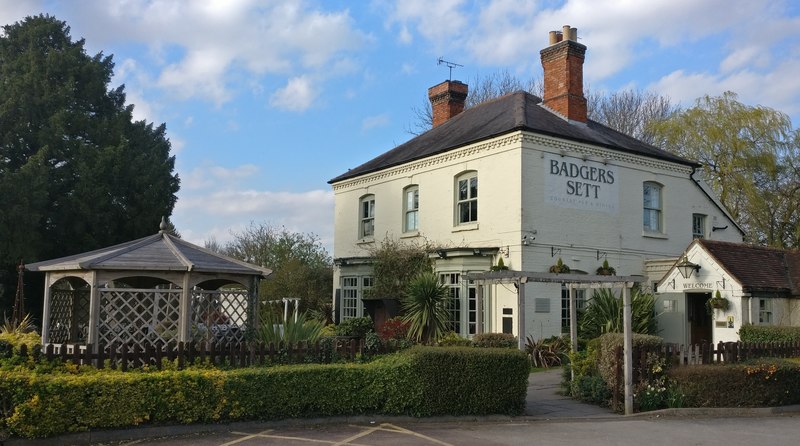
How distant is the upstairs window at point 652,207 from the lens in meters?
23.7

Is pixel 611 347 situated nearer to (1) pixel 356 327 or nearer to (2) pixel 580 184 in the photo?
(2) pixel 580 184

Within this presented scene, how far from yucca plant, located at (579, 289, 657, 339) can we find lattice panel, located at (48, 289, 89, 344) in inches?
494

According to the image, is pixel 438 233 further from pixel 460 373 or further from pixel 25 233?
pixel 25 233

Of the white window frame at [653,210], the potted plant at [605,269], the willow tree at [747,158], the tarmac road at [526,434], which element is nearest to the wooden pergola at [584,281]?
the tarmac road at [526,434]

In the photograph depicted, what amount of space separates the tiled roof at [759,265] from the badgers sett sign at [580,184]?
3633 millimetres

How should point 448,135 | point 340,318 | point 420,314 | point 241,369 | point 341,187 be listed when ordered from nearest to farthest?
1. point 241,369
2. point 420,314
3. point 448,135
4. point 340,318
5. point 341,187

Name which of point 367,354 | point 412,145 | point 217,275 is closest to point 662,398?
point 367,354

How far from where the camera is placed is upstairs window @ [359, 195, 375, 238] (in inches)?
1073

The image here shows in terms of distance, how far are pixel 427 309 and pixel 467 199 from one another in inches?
170

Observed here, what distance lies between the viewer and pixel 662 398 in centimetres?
1259

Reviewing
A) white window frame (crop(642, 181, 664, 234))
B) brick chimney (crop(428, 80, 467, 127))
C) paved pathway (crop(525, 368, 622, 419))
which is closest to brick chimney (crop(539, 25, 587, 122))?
white window frame (crop(642, 181, 664, 234))

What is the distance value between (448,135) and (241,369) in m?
16.1

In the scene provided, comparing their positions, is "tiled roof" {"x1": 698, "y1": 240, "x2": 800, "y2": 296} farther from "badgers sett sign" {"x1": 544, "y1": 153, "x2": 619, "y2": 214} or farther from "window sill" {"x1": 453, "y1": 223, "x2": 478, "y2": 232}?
"window sill" {"x1": 453, "y1": 223, "x2": 478, "y2": 232}

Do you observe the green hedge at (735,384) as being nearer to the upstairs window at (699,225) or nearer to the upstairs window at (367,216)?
the upstairs window at (699,225)
